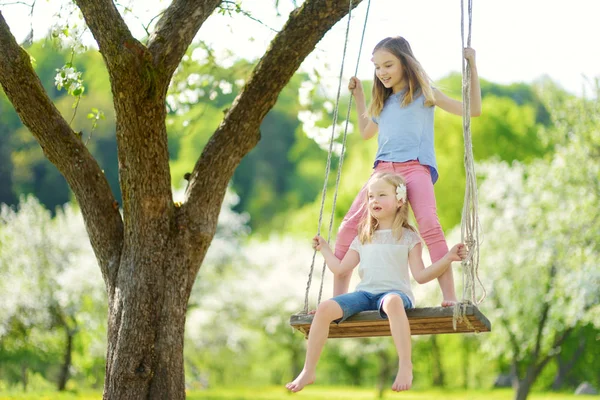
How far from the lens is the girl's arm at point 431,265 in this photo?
4.25 m

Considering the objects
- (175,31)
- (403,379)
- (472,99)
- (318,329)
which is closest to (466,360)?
(472,99)

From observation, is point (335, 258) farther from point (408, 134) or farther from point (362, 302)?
point (408, 134)

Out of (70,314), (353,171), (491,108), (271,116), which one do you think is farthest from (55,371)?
(271,116)

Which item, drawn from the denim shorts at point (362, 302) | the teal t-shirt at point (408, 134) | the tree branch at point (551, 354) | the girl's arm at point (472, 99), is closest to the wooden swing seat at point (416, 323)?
the denim shorts at point (362, 302)

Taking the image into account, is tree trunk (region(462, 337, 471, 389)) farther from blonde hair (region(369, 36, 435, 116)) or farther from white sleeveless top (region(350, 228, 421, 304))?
white sleeveless top (region(350, 228, 421, 304))

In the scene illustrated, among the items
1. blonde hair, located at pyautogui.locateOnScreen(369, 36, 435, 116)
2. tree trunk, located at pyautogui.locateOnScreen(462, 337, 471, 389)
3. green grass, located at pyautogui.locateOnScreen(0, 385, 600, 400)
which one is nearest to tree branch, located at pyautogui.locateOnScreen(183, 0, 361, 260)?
blonde hair, located at pyautogui.locateOnScreen(369, 36, 435, 116)

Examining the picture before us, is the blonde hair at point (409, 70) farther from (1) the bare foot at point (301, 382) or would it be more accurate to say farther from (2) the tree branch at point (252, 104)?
(1) the bare foot at point (301, 382)

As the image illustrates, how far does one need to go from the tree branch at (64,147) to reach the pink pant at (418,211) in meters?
1.51

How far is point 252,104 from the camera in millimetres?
5500

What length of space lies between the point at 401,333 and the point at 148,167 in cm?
198

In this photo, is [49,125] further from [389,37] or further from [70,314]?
[70,314]

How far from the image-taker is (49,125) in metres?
5.19

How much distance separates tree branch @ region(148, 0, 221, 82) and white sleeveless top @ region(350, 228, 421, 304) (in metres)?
1.62

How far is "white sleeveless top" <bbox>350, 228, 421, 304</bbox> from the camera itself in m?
4.44
